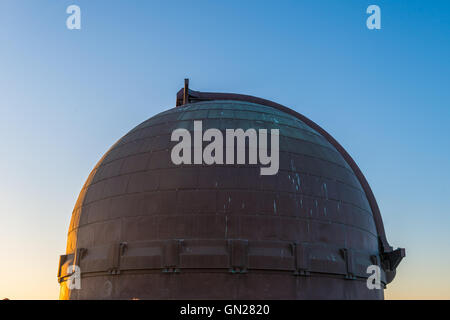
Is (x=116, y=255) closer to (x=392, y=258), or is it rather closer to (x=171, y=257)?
(x=171, y=257)

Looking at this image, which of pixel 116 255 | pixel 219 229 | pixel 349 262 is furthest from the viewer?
pixel 349 262

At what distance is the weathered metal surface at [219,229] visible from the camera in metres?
19.3

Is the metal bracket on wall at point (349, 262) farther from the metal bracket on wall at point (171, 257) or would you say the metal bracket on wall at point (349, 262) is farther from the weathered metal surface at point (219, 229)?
the metal bracket on wall at point (171, 257)

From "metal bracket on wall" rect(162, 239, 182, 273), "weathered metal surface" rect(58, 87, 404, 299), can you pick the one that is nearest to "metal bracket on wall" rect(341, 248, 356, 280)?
"weathered metal surface" rect(58, 87, 404, 299)

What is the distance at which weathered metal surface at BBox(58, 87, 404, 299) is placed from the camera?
19297 mm

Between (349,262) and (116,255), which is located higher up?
(116,255)

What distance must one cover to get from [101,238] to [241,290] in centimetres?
759

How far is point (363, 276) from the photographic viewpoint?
21891mm

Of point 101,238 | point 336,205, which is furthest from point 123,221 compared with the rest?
point 336,205

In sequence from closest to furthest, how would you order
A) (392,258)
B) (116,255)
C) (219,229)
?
1. (219,229)
2. (116,255)
3. (392,258)

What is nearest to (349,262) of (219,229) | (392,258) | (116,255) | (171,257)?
(392,258)

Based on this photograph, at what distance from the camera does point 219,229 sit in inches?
779
